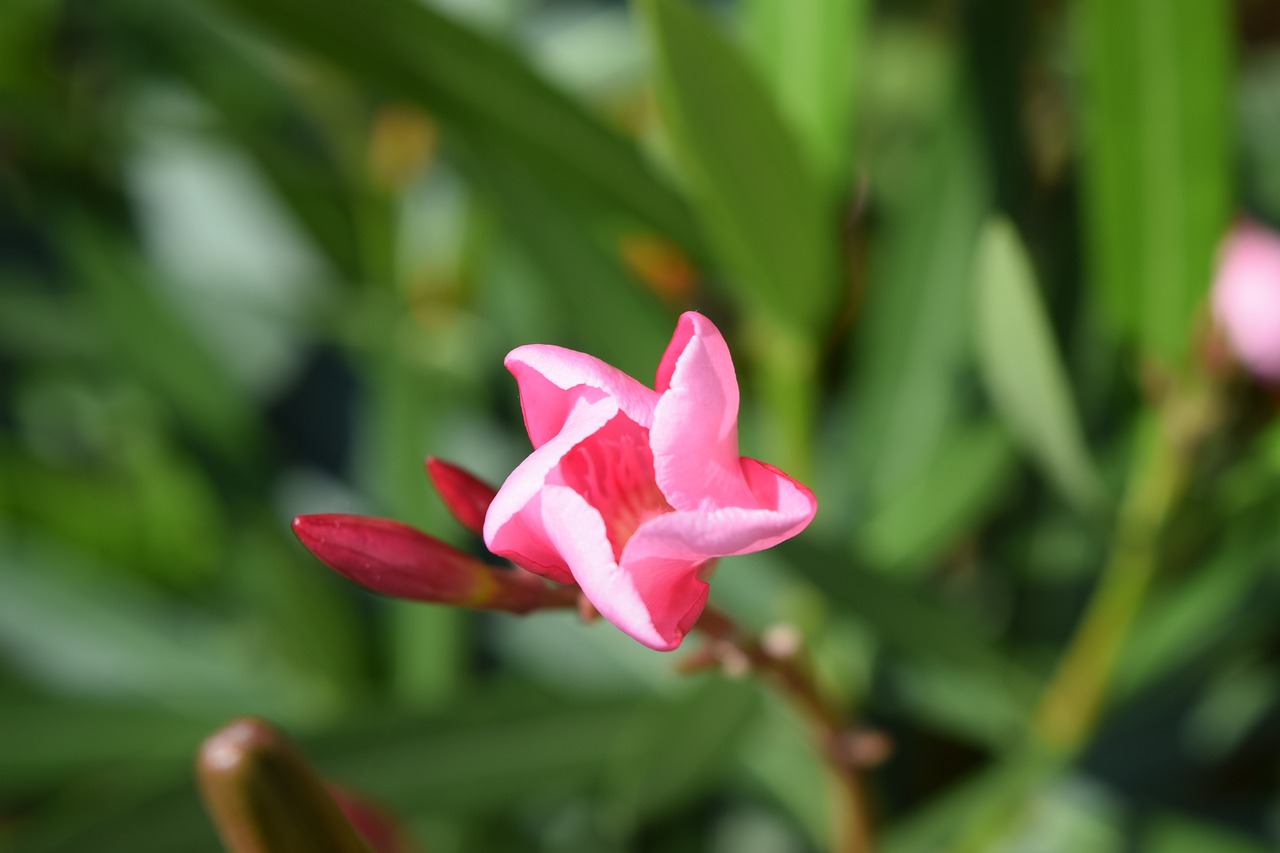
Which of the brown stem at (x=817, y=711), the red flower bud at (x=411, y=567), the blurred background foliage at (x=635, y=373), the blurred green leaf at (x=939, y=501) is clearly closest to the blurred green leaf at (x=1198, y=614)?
the blurred background foliage at (x=635, y=373)

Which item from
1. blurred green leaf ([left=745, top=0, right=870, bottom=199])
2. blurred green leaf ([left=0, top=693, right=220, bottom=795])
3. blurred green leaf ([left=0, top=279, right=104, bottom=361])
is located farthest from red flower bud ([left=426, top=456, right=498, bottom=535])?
blurred green leaf ([left=0, top=279, right=104, bottom=361])

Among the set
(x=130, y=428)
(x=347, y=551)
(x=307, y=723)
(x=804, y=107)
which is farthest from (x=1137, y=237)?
(x=130, y=428)

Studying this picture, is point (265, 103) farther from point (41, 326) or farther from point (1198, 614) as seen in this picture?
point (1198, 614)

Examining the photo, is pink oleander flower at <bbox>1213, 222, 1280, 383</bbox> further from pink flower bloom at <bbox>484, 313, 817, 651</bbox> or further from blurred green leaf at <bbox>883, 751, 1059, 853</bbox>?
pink flower bloom at <bbox>484, 313, 817, 651</bbox>

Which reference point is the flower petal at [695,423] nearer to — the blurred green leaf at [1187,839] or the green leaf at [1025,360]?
the green leaf at [1025,360]

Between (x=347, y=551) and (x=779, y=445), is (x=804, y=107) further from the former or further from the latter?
(x=347, y=551)
